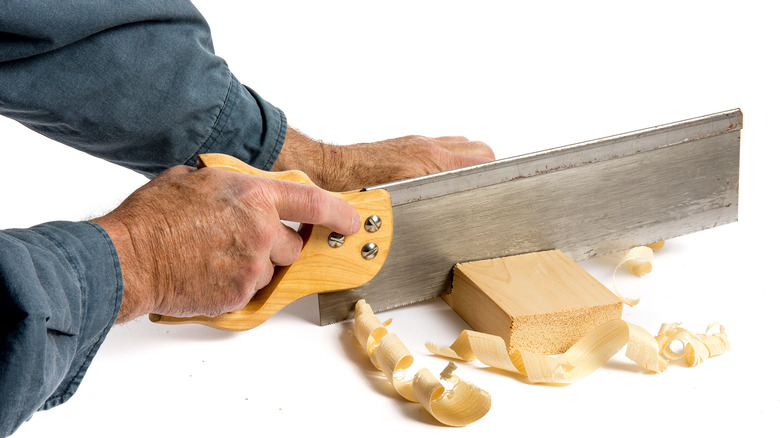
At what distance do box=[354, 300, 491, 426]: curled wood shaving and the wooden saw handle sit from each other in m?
0.16

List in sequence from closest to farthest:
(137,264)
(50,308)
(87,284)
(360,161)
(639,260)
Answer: (50,308), (87,284), (137,264), (639,260), (360,161)

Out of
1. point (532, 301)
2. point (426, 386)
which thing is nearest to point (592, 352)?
point (532, 301)

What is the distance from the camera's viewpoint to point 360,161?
8.46ft

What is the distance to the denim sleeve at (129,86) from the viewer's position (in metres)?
1.93

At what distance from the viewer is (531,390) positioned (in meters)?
1.85

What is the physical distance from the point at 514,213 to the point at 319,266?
1.87ft

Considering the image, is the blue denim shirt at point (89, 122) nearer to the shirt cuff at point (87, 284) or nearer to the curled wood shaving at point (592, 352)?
the shirt cuff at point (87, 284)

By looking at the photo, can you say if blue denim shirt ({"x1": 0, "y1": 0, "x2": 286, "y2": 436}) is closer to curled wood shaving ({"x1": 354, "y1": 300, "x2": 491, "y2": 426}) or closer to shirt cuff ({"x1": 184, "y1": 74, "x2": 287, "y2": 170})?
shirt cuff ({"x1": 184, "y1": 74, "x2": 287, "y2": 170})

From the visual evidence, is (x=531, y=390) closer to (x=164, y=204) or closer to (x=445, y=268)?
(x=445, y=268)

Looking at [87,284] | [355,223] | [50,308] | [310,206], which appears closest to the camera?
[50,308]

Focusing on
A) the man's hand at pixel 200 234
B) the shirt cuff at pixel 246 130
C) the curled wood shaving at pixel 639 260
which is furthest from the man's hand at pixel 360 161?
the man's hand at pixel 200 234

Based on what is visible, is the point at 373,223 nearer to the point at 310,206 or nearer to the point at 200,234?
the point at 310,206

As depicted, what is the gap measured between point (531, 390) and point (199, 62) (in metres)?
1.27

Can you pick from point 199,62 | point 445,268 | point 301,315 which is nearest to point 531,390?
point 445,268
